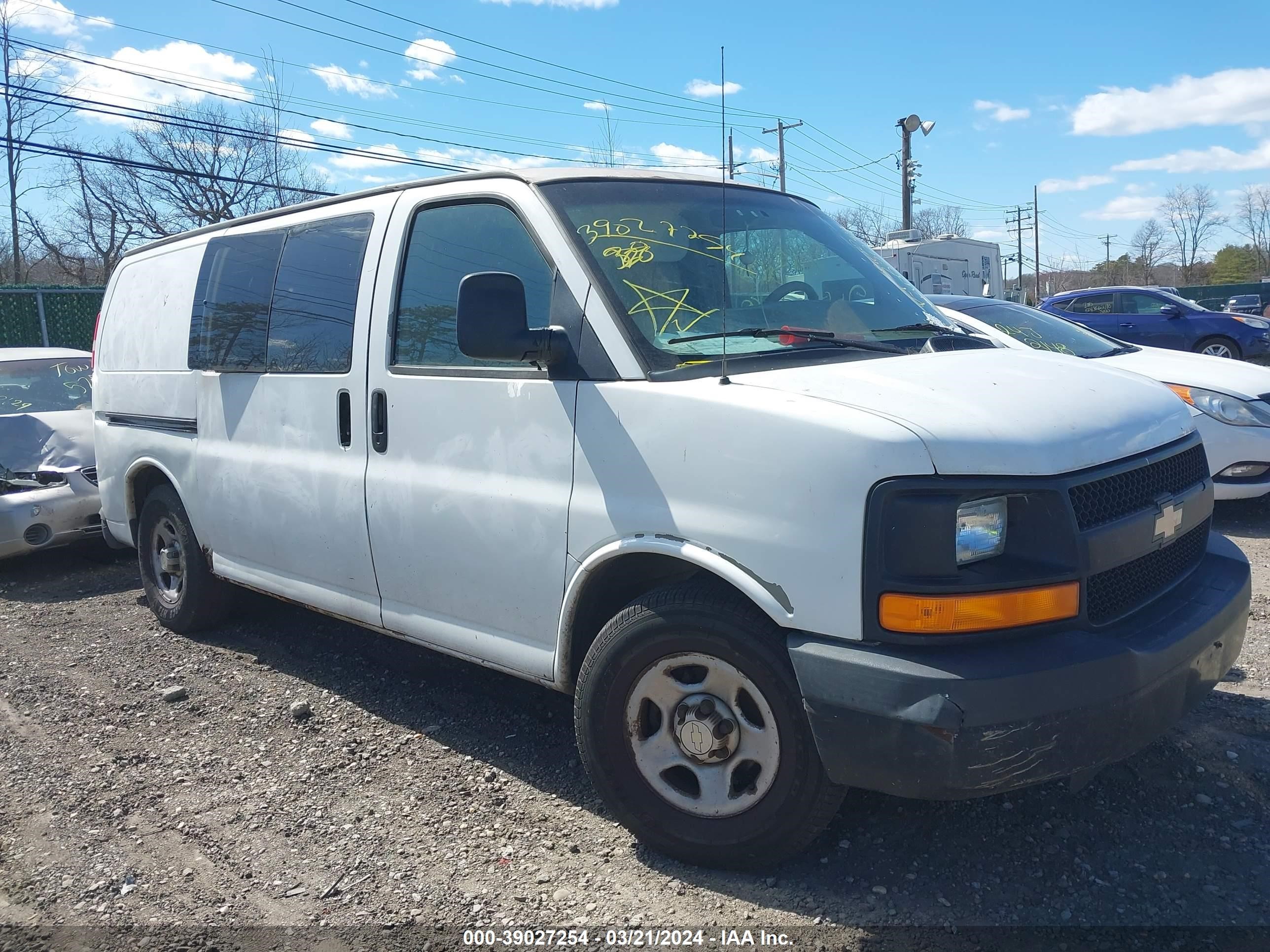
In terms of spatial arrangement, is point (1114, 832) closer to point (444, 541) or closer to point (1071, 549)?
point (1071, 549)

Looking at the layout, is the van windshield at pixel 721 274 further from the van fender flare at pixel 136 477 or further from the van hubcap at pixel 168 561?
the van hubcap at pixel 168 561

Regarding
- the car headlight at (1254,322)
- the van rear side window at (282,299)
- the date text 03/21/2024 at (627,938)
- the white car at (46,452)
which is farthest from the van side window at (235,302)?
the car headlight at (1254,322)

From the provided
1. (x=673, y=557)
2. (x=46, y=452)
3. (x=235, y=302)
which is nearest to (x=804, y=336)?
(x=673, y=557)

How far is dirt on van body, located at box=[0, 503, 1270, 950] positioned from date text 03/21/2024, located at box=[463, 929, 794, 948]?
0.08 ft

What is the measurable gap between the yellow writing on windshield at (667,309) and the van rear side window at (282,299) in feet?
4.40

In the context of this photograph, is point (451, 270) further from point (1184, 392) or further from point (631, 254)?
point (1184, 392)

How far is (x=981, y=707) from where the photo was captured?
7.41ft

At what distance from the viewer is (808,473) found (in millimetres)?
2455

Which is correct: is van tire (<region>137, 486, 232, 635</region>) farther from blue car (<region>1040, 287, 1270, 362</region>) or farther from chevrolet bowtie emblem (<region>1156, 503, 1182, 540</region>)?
blue car (<region>1040, 287, 1270, 362</region>)

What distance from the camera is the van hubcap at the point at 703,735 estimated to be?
2666 mm

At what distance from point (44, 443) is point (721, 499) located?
647cm

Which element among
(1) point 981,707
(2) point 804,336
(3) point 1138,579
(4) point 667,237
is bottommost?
(1) point 981,707

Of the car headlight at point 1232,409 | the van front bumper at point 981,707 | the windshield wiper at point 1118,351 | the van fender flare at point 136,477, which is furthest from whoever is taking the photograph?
the windshield wiper at point 1118,351

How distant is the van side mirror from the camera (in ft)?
9.43
